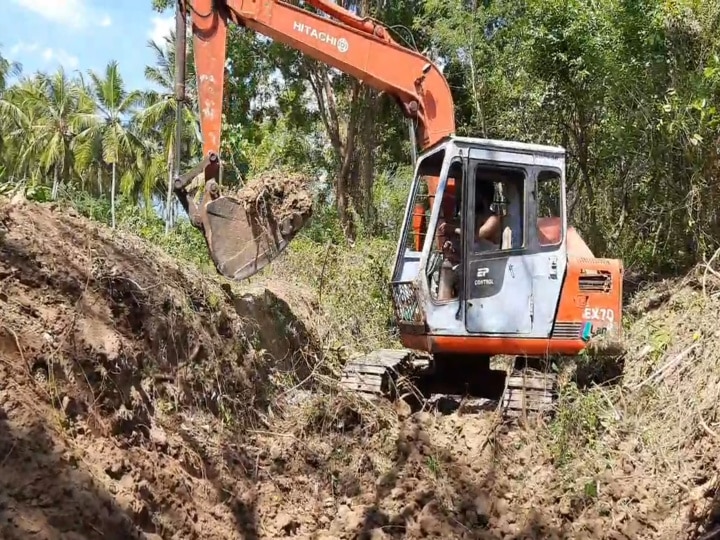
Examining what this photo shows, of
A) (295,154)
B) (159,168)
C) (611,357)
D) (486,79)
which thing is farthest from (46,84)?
(611,357)

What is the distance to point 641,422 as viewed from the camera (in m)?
6.21

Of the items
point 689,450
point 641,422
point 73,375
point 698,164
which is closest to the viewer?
point 73,375

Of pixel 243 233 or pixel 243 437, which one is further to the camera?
pixel 243 233

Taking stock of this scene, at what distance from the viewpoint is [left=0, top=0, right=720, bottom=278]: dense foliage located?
9734 mm

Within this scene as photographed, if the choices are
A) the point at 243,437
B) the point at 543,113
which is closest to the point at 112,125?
the point at 543,113

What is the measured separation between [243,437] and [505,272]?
2683mm

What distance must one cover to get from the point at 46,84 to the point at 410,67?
33533 mm

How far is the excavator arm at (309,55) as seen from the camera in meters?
7.04

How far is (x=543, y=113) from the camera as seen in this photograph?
14516mm

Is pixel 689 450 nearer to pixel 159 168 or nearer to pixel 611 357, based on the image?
pixel 611 357

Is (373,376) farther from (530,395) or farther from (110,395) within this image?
(110,395)

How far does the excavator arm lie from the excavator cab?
1.03 metres

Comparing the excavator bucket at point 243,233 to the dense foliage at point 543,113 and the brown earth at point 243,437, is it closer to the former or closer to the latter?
the brown earth at point 243,437

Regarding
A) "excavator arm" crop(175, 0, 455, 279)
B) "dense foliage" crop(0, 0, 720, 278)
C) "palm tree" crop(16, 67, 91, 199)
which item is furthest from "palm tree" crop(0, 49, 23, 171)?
"excavator arm" crop(175, 0, 455, 279)
